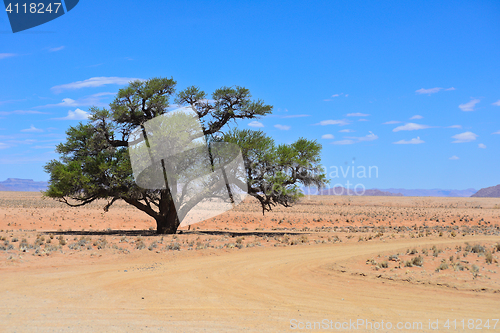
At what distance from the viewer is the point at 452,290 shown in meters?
11.2

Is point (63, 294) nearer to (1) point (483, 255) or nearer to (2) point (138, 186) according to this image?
(2) point (138, 186)

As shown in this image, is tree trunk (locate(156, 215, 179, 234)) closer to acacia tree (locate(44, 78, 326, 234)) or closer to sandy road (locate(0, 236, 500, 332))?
acacia tree (locate(44, 78, 326, 234))

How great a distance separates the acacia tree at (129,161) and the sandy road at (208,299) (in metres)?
9.97

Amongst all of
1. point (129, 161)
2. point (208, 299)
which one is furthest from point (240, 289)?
point (129, 161)

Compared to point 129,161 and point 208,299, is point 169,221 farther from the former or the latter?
point 208,299

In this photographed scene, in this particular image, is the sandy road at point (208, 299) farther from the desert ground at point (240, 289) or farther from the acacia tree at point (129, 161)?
the acacia tree at point (129, 161)

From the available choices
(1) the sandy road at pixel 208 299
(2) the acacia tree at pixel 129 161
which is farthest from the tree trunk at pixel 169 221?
(1) the sandy road at pixel 208 299

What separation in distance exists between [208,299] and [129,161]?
16255 millimetres

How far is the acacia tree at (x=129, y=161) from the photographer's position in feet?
79.7

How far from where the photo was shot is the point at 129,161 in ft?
79.3

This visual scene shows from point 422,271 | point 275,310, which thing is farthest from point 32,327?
point 422,271

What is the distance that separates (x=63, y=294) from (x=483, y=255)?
1672 cm

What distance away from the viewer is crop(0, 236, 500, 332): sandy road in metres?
7.95

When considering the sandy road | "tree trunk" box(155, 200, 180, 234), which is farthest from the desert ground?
"tree trunk" box(155, 200, 180, 234)
